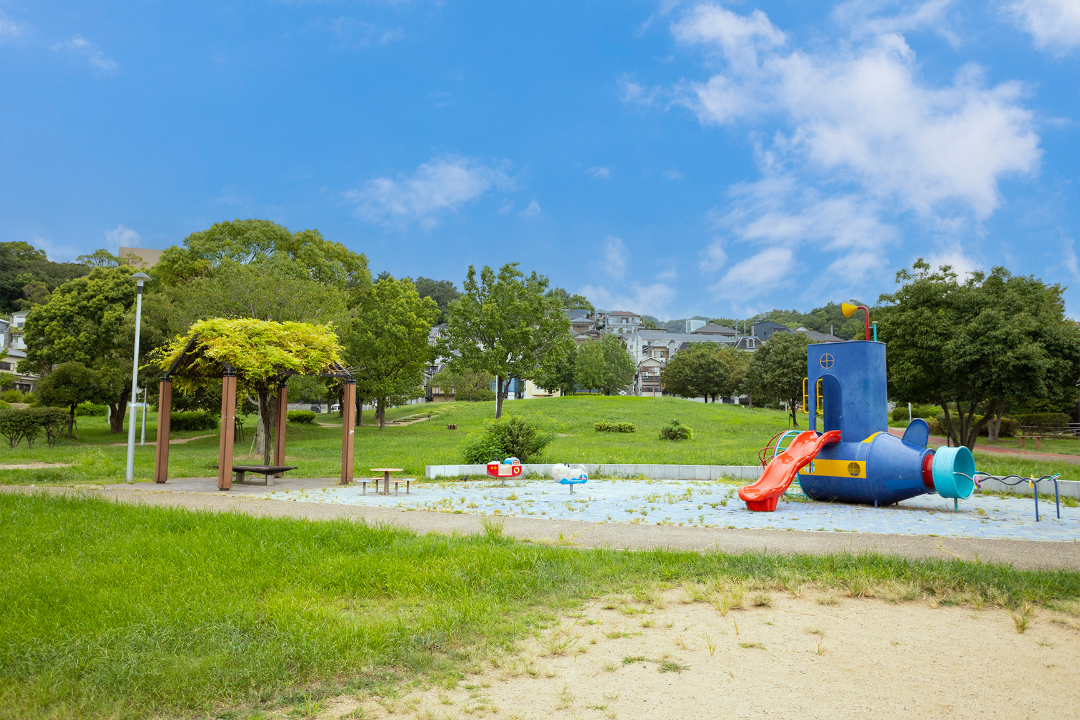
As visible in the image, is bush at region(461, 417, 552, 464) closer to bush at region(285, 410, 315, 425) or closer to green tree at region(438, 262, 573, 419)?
green tree at region(438, 262, 573, 419)

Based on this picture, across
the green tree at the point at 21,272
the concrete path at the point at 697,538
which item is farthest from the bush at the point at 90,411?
the concrete path at the point at 697,538

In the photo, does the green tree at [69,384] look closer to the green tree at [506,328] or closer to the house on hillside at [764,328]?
the green tree at [506,328]

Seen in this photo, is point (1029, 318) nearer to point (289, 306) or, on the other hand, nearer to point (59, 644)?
point (59, 644)

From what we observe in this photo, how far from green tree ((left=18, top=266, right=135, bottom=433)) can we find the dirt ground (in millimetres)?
33342

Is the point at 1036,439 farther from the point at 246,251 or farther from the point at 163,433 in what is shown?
the point at 246,251

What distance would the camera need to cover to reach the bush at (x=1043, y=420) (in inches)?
1394

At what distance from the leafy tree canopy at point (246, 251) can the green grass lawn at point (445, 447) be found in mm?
8801

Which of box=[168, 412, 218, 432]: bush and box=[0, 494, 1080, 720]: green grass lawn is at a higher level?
box=[168, 412, 218, 432]: bush

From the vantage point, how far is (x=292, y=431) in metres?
39.4

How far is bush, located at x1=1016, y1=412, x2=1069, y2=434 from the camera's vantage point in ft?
116

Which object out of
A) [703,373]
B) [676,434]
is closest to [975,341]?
[676,434]

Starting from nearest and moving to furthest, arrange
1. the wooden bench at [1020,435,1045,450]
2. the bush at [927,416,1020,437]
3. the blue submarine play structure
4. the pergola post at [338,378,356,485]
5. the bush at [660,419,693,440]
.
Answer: the blue submarine play structure < the pergola post at [338,378,356,485] < the wooden bench at [1020,435,1045,450] < the bush at [660,419,693,440] < the bush at [927,416,1020,437]

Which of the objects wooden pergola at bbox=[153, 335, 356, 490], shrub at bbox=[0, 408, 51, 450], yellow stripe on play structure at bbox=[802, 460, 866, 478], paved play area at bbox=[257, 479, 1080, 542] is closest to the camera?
paved play area at bbox=[257, 479, 1080, 542]

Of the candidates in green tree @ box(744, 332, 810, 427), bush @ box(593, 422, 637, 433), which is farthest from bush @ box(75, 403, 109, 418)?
green tree @ box(744, 332, 810, 427)
